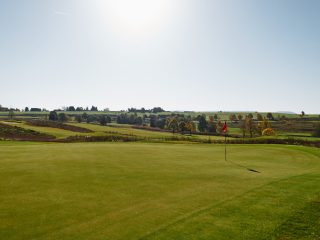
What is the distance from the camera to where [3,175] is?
21.3m

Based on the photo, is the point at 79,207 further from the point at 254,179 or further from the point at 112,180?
the point at 254,179

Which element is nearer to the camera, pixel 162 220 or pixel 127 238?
pixel 127 238

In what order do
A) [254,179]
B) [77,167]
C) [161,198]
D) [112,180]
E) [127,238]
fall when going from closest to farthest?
[127,238]
[161,198]
[112,180]
[254,179]
[77,167]

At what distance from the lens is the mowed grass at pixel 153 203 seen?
11734 millimetres

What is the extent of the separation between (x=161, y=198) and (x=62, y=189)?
5.90 m

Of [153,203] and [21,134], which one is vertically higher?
[153,203]

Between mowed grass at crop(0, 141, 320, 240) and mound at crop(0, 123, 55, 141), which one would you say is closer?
mowed grass at crop(0, 141, 320, 240)

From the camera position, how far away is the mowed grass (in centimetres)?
1173

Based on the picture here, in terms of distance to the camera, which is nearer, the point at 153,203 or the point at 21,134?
the point at 153,203

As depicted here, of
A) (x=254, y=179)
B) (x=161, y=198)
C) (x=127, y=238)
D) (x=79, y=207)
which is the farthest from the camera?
(x=254, y=179)

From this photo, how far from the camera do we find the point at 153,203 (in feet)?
49.6

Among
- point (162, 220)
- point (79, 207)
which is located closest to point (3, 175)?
point (79, 207)

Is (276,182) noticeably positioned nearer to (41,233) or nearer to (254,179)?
(254,179)

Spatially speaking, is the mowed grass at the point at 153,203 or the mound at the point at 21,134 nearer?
the mowed grass at the point at 153,203
